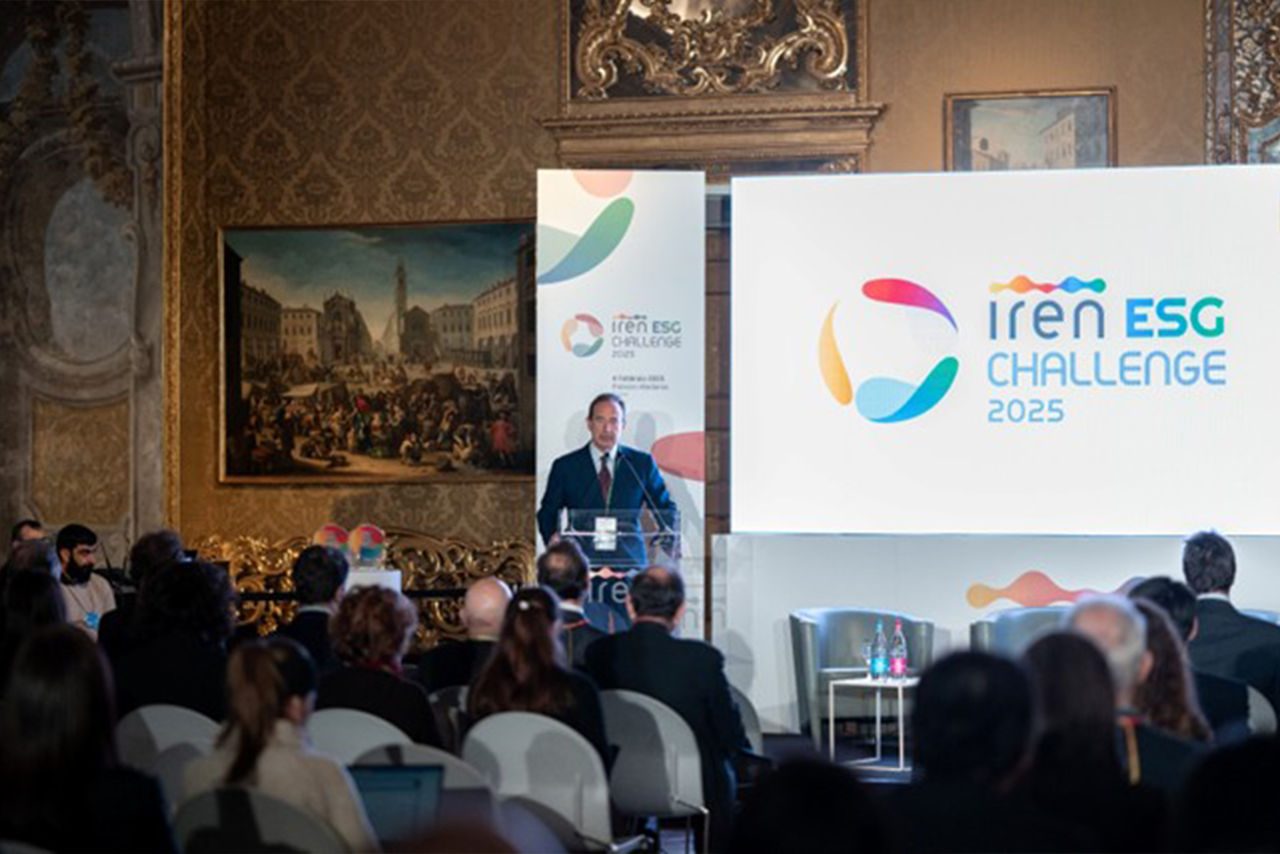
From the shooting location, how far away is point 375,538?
10.0 m

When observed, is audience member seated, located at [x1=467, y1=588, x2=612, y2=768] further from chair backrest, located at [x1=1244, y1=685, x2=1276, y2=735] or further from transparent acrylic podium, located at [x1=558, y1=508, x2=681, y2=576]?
transparent acrylic podium, located at [x1=558, y1=508, x2=681, y2=576]

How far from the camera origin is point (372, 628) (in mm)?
5125

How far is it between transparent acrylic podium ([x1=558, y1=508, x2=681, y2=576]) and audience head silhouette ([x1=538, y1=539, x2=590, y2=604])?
2.03 metres

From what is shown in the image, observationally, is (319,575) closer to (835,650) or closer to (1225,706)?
(1225,706)

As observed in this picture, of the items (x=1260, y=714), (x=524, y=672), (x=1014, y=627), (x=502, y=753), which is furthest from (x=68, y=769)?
(x=1014, y=627)

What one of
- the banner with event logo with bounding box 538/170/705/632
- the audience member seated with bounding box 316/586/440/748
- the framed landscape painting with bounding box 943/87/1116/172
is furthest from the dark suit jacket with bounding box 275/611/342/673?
the framed landscape painting with bounding box 943/87/1116/172

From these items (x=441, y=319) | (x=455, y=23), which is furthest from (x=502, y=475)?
(x=455, y=23)

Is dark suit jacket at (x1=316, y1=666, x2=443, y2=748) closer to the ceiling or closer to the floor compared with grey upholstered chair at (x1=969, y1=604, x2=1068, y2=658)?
closer to the ceiling

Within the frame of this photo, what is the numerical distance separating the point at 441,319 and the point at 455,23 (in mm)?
2073

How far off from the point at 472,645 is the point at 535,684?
1.13m

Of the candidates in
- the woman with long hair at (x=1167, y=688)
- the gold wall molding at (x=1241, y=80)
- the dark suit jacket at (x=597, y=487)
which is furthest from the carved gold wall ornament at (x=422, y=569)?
the woman with long hair at (x=1167, y=688)

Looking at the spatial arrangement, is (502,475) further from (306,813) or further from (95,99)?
(306,813)

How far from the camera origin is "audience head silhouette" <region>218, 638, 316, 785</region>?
12.4 feet

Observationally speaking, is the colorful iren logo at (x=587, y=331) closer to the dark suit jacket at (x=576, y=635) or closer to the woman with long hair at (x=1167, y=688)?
the dark suit jacket at (x=576, y=635)
